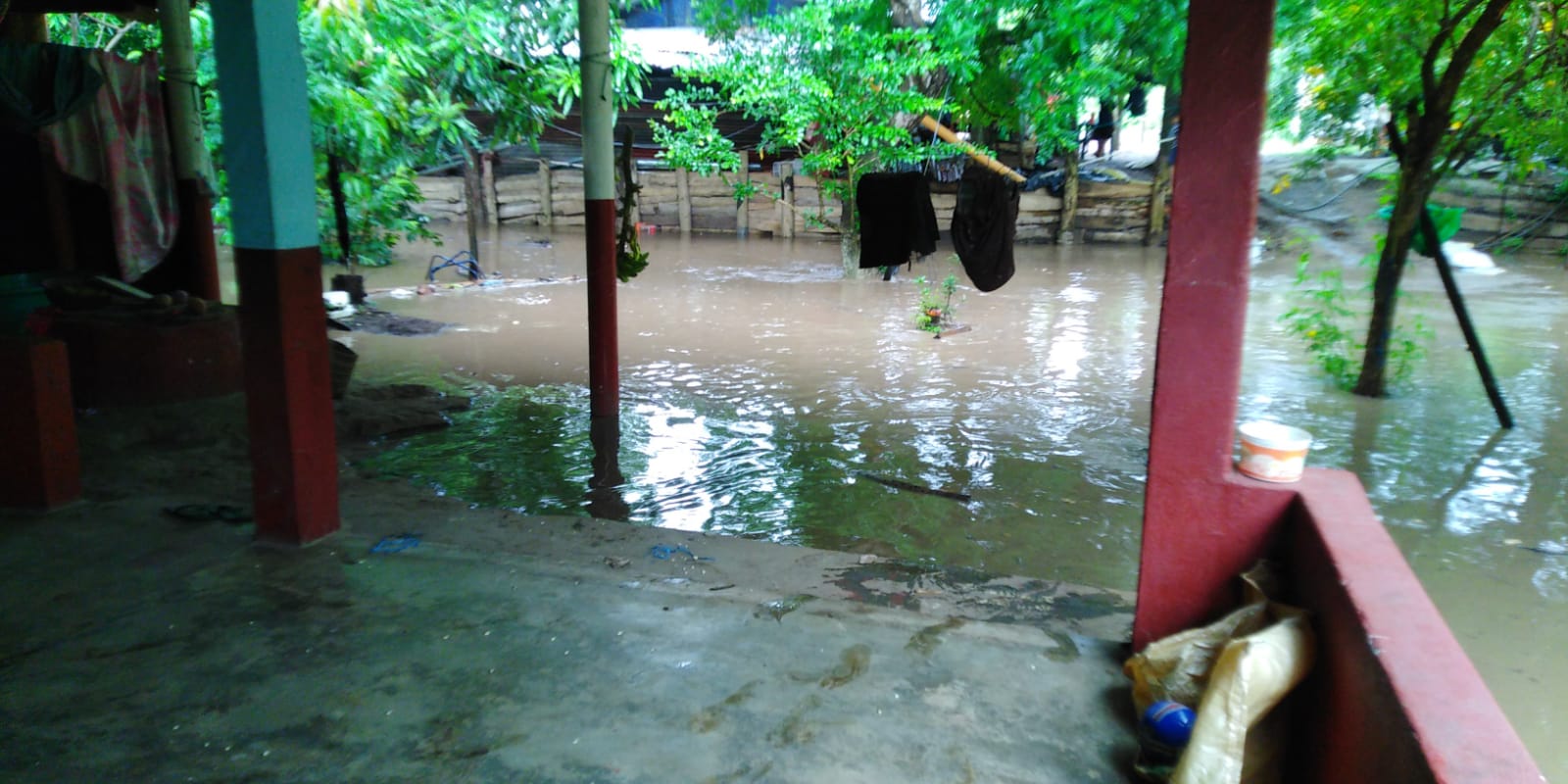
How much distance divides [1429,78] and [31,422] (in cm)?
943

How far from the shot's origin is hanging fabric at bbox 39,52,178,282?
23.6 feet

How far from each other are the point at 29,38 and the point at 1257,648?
9.86 m

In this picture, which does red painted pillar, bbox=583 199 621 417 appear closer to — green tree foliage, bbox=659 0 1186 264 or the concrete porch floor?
the concrete porch floor

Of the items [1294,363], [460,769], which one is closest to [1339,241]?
[1294,363]

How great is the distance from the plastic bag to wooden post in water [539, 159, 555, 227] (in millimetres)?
21978

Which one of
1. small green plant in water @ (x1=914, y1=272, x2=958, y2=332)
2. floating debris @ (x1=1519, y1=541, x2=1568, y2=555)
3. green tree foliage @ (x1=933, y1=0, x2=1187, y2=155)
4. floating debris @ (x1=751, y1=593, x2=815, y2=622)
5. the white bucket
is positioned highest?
green tree foliage @ (x1=933, y1=0, x2=1187, y2=155)

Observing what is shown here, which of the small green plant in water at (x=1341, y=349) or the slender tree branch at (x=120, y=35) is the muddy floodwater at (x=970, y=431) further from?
the slender tree branch at (x=120, y=35)

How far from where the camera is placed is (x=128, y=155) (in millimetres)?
7547

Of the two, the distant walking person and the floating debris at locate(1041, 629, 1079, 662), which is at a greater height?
the distant walking person

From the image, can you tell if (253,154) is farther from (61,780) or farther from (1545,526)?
(1545,526)

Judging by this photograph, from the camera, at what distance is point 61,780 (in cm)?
272

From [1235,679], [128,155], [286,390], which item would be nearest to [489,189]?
[128,155]

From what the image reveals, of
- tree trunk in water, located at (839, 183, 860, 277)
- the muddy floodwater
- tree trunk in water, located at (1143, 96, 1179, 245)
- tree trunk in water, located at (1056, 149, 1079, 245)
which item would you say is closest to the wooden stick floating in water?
the muddy floodwater

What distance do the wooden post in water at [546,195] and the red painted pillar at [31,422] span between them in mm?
19257
